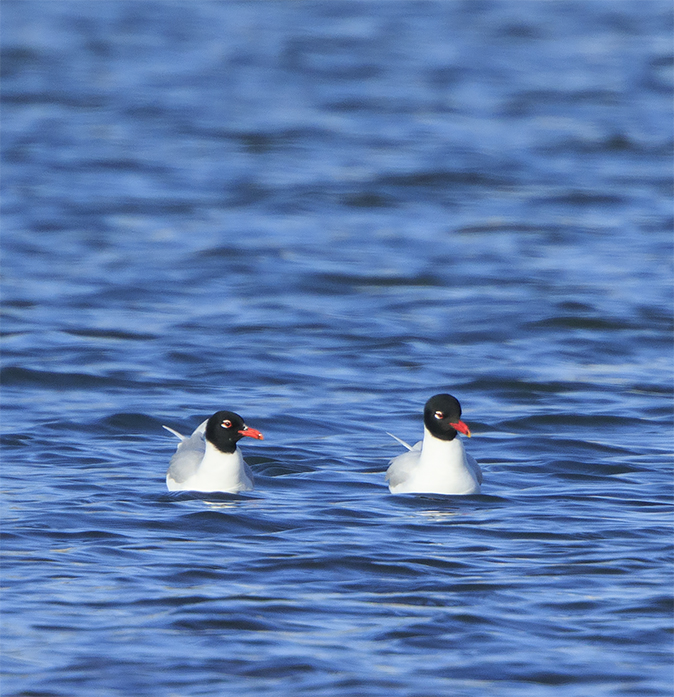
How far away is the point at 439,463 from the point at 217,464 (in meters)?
1.82

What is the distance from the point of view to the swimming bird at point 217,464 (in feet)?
38.8

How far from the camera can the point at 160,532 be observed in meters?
10.8

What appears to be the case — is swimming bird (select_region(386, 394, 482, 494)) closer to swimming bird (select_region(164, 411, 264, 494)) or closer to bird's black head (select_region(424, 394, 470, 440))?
bird's black head (select_region(424, 394, 470, 440))

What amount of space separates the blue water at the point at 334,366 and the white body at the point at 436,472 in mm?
123

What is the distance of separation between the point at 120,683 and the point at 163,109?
Result: 28630mm

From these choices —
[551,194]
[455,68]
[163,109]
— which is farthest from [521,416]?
[455,68]

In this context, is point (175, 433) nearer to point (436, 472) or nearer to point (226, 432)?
point (226, 432)

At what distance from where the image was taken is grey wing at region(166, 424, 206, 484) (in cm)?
1192

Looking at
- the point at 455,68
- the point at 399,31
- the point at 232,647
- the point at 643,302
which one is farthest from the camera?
the point at 399,31

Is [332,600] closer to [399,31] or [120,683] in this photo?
[120,683]

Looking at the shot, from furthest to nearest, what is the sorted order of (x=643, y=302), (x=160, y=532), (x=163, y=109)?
(x=163, y=109), (x=643, y=302), (x=160, y=532)

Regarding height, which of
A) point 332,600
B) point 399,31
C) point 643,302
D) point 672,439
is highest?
point 399,31

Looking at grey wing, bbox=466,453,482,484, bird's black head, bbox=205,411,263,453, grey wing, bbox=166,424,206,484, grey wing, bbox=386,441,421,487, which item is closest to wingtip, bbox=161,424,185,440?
grey wing, bbox=166,424,206,484

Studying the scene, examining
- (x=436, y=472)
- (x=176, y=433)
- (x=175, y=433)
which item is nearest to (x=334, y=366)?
(x=175, y=433)
